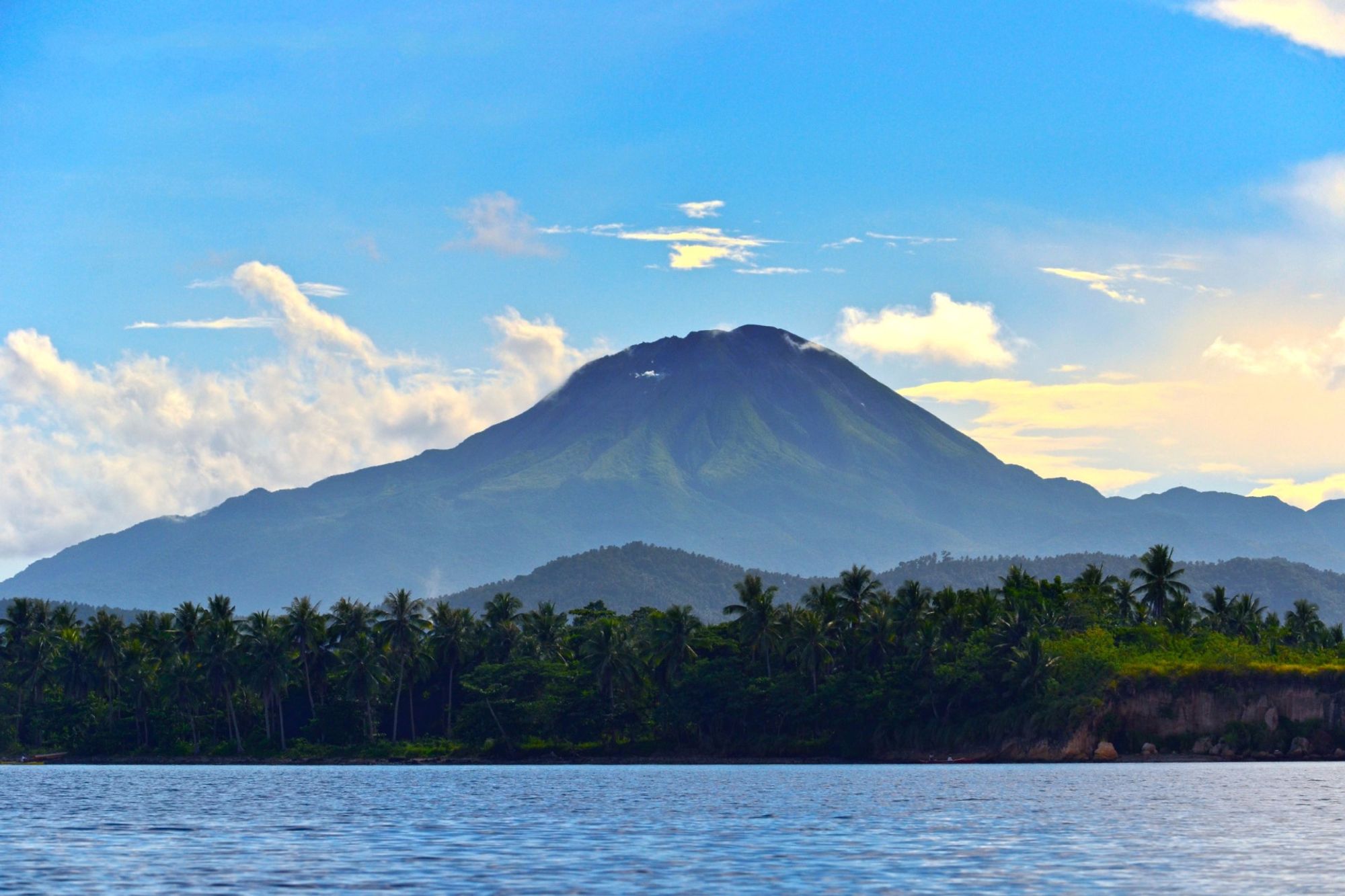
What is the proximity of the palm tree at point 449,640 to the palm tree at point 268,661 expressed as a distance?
14.4 metres

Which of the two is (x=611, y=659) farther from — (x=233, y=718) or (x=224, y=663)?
(x=233, y=718)

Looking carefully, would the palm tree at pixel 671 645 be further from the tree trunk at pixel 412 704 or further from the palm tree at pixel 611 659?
the tree trunk at pixel 412 704

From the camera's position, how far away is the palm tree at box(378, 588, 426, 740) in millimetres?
159875

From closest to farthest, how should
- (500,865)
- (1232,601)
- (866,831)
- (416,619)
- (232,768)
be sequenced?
(500,865)
(866,831)
(232,768)
(416,619)
(1232,601)

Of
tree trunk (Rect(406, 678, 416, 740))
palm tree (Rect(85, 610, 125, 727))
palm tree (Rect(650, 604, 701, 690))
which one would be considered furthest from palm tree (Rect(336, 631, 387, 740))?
palm tree (Rect(650, 604, 701, 690))

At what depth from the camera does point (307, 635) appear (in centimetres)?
16312

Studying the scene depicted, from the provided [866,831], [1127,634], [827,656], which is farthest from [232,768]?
[866,831]

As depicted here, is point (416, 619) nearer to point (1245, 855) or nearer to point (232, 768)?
point (232, 768)

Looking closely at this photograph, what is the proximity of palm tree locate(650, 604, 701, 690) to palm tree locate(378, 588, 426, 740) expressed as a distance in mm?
23003

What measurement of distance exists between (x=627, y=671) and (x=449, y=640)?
20855 mm

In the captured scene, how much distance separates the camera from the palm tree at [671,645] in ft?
508

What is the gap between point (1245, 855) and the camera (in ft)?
173

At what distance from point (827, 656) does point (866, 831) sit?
85.9 metres

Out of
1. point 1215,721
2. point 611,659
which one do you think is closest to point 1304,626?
point 1215,721
